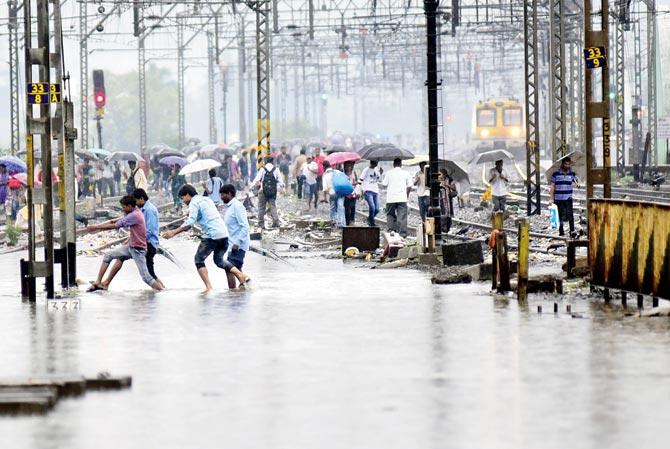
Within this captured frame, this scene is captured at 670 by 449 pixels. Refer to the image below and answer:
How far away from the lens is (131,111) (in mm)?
155750

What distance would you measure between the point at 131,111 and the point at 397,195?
12615cm

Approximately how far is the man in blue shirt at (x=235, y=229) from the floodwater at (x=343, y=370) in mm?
1034

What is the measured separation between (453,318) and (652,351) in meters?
3.59

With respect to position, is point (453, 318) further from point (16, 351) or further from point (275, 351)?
point (16, 351)

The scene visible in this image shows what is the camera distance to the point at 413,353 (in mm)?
13742

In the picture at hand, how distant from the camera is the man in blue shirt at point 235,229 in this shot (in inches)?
837

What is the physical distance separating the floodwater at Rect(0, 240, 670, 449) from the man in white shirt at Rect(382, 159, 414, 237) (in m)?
10.9

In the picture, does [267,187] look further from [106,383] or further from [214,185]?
[106,383]

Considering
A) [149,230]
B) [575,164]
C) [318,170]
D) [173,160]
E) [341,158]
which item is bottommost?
[149,230]

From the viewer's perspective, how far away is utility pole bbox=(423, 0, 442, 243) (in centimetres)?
2575

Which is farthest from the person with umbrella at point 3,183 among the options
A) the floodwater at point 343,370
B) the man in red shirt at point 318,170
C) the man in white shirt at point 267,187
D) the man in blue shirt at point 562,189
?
the floodwater at point 343,370

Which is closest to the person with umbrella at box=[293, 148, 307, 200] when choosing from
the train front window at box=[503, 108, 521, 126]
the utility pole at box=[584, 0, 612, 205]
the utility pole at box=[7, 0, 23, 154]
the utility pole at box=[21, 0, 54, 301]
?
the utility pole at box=[7, 0, 23, 154]

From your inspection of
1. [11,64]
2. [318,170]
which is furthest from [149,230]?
[11,64]

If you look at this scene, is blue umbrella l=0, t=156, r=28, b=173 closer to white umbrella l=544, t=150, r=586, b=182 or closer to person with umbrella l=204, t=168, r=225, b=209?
person with umbrella l=204, t=168, r=225, b=209
